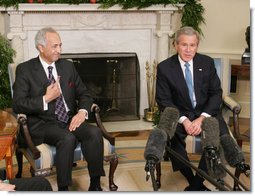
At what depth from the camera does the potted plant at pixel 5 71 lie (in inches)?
122

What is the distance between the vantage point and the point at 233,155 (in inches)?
38.3

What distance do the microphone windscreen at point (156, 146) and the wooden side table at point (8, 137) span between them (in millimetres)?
985

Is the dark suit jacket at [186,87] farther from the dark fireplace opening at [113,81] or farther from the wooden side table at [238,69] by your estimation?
the dark fireplace opening at [113,81]

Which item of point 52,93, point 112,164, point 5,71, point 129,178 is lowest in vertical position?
point 129,178

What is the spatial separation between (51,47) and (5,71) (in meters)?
1.10

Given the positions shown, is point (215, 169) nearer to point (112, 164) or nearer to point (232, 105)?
point (112, 164)

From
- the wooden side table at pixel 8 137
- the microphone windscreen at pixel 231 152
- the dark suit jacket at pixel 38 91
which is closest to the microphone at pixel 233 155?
the microphone windscreen at pixel 231 152

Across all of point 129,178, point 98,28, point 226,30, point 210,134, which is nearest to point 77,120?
point 129,178

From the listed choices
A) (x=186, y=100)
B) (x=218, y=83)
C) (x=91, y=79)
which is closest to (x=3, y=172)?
(x=186, y=100)

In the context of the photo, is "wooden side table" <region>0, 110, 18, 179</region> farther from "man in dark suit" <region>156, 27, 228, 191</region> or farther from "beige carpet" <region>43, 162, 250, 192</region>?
"man in dark suit" <region>156, 27, 228, 191</region>

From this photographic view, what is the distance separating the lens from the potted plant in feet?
10.2

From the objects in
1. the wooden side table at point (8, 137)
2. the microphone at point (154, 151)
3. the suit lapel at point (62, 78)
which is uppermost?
the suit lapel at point (62, 78)

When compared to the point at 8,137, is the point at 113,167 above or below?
below

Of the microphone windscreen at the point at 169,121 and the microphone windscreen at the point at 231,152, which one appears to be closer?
the microphone windscreen at the point at 231,152
